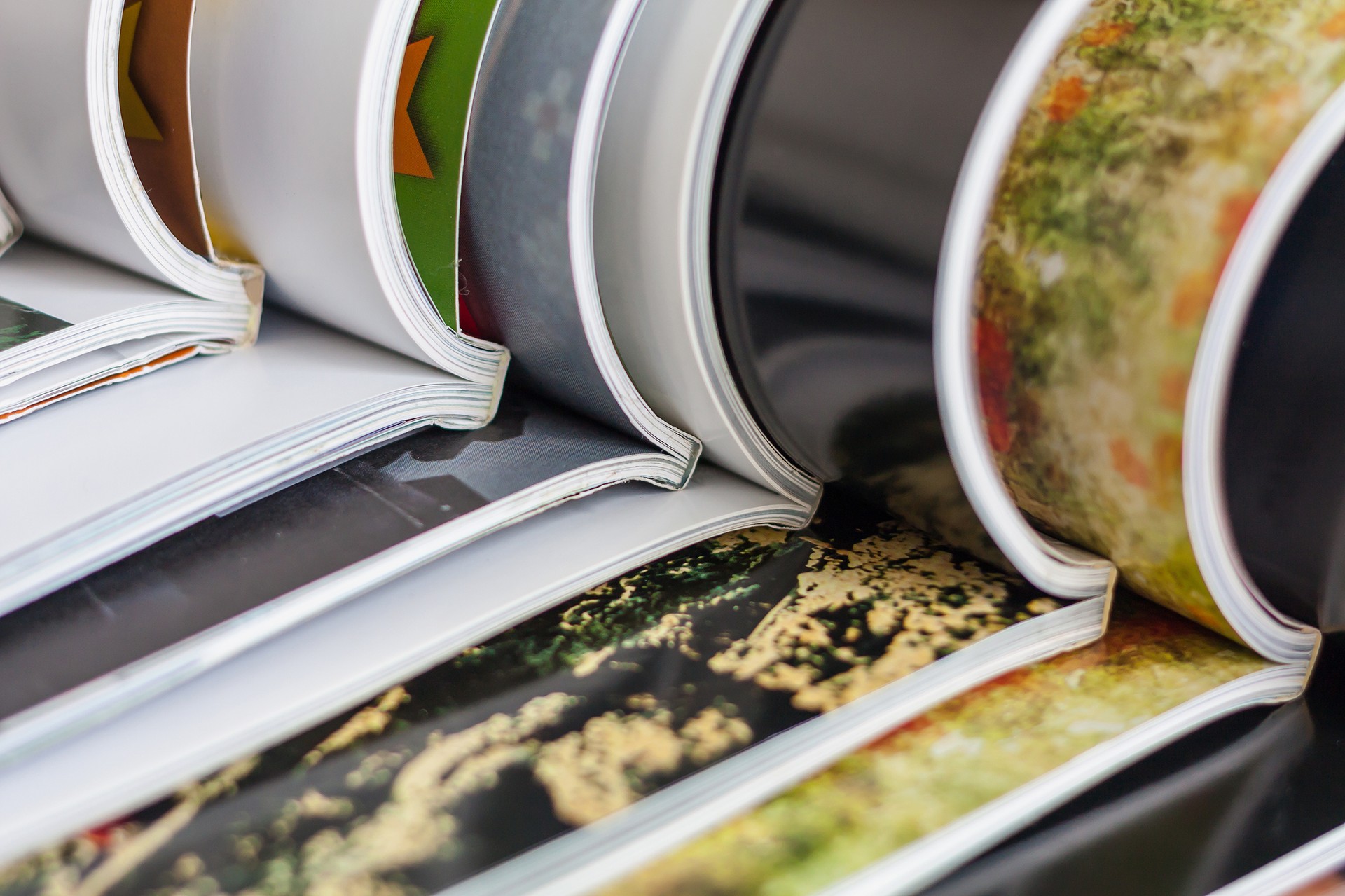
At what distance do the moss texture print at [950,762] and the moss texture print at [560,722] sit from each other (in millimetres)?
32

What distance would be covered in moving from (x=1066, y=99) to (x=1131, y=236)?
0.08 meters

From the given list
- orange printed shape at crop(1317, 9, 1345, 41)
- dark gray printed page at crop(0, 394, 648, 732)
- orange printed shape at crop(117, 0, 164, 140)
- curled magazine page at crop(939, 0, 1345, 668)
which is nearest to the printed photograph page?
orange printed shape at crop(117, 0, 164, 140)

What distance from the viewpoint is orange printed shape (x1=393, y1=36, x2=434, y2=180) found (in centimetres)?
64

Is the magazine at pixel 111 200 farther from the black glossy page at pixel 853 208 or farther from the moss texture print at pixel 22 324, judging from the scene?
the black glossy page at pixel 853 208

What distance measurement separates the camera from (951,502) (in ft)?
1.90

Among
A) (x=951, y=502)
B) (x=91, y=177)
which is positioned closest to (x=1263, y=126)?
(x=951, y=502)

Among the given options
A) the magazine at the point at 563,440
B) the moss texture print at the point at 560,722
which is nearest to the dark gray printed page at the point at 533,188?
the magazine at the point at 563,440

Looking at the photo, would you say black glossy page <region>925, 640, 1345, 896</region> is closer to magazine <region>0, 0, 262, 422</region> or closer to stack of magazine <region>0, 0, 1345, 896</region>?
stack of magazine <region>0, 0, 1345, 896</region>

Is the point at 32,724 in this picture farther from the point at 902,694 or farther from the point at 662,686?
the point at 902,694

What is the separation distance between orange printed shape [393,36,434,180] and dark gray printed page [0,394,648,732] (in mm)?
174

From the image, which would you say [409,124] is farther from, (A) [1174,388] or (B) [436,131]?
(A) [1174,388]

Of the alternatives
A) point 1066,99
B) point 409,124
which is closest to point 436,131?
point 409,124

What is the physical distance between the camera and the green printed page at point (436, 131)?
0.61 metres

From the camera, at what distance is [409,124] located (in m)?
0.65
